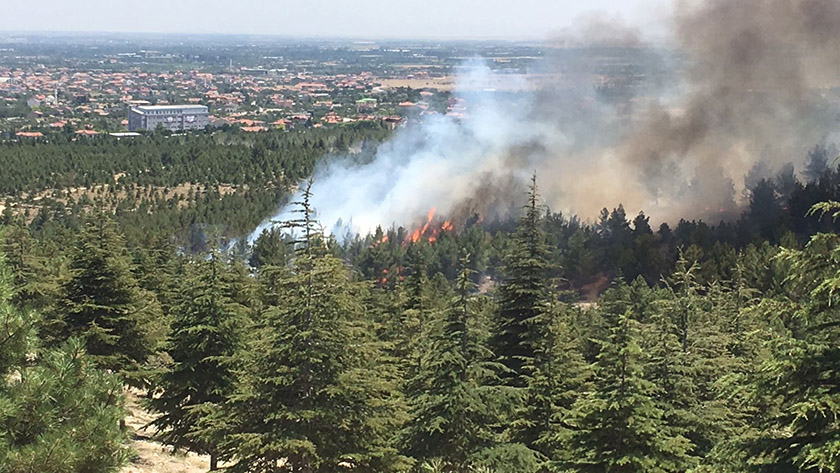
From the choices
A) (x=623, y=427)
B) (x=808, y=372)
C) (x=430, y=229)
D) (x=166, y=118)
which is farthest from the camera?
(x=166, y=118)

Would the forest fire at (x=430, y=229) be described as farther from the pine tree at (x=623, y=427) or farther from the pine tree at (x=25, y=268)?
the pine tree at (x=623, y=427)

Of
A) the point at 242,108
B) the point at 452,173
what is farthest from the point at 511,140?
the point at 242,108

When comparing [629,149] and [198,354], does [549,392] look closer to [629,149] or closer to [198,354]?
[198,354]

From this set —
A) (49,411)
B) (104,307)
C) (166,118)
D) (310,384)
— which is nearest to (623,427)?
(310,384)

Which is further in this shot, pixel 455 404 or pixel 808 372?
pixel 455 404

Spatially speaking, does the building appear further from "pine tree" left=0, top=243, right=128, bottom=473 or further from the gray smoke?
"pine tree" left=0, top=243, right=128, bottom=473

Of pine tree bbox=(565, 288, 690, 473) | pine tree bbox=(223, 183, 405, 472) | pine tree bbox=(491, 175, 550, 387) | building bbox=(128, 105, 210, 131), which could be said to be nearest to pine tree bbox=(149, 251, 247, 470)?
pine tree bbox=(223, 183, 405, 472)

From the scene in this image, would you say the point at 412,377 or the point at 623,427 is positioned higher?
the point at 623,427

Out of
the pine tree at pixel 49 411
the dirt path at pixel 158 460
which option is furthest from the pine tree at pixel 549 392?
the dirt path at pixel 158 460
